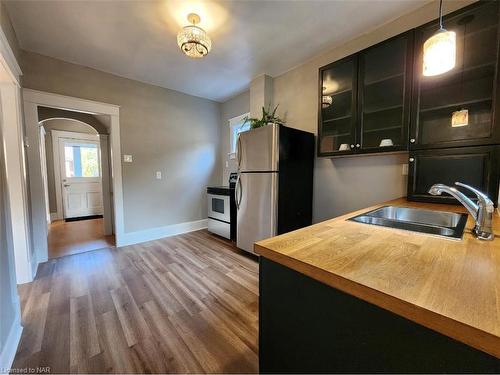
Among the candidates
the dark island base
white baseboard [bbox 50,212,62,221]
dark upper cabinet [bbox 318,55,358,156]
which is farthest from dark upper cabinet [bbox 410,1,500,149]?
white baseboard [bbox 50,212,62,221]

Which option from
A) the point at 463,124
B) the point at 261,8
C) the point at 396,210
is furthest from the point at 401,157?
the point at 261,8

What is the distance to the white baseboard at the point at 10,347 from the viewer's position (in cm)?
115

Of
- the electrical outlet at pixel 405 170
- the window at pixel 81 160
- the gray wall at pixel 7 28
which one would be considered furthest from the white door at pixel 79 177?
the electrical outlet at pixel 405 170

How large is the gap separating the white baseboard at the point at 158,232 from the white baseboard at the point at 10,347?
1.78m

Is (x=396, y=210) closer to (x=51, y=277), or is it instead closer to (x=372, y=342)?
(x=372, y=342)

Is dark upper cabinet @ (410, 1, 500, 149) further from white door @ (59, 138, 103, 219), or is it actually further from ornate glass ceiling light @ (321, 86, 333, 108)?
white door @ (59, 138, 103, 219)

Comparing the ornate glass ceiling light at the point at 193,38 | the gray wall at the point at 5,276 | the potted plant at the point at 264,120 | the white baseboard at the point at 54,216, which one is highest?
the ornate glass ceiling light at the point at 193,38

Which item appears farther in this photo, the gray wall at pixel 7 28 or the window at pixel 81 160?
the window at pixel 81 160

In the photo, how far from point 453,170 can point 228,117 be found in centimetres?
350

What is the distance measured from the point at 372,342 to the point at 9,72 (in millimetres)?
3183

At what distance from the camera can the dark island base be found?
0.46 meters

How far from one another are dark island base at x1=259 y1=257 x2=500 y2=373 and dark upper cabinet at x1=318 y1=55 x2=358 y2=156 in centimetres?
181

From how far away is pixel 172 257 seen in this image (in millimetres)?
2779

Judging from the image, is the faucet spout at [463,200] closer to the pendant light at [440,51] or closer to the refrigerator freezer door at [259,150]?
the pendant light at [440,51]
